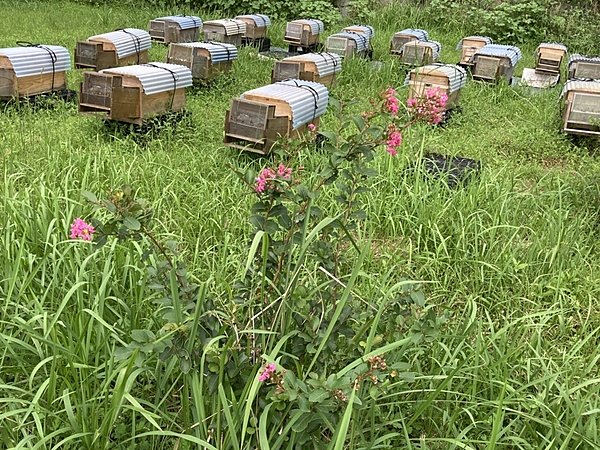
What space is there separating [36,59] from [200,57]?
5.94 feet

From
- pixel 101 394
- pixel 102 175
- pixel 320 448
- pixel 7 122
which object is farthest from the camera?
pixel 7 122

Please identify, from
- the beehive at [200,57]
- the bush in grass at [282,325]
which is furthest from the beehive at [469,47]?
the bush in grass at [282,325]

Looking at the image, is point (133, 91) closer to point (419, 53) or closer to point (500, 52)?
point (419, 53)

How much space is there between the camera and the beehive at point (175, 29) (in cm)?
873

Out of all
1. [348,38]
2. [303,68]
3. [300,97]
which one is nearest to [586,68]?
[348,38]

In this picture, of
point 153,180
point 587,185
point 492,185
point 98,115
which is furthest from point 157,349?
point 98,115

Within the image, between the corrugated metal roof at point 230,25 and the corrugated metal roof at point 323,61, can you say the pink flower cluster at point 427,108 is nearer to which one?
the corrugated metal roof at point 323,61

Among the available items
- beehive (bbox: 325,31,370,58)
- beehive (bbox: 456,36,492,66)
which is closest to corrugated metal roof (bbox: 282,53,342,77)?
beehive (bbox: 325,31,370,58)

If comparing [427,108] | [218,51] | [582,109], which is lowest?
[218,51]

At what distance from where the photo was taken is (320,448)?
1.87 metres

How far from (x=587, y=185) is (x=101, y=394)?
3.38m

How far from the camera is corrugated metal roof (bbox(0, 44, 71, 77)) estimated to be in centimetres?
537

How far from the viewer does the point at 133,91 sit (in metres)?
4.96

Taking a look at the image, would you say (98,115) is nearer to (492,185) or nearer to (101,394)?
(492,185)
